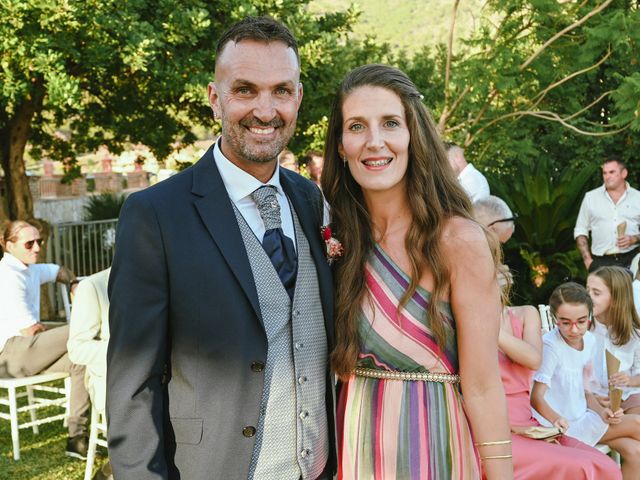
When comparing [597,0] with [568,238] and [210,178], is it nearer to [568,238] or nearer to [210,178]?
[568,238]

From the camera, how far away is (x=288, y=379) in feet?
7.20

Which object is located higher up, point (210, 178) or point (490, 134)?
point (490, 134)

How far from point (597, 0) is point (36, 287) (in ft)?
22.6

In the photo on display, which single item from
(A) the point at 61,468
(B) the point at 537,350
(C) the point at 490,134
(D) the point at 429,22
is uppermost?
(D) the point at 429,22

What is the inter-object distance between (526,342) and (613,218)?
534 centimetres

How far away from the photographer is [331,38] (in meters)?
10.6

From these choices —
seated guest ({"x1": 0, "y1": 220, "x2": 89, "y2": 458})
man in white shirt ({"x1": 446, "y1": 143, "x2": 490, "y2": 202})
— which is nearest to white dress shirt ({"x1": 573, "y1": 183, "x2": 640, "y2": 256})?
man in white shirt ({"x1": 446, "y1": 143, "x2": 490, "y2": 202})

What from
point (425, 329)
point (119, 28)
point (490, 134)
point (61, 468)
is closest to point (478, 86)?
point (490, 134)

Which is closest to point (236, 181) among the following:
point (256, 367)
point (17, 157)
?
point (256, 367)

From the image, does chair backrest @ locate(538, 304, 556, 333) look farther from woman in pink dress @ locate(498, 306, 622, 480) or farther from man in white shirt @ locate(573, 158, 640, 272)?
man in white shirt @ locate(573, 158, 640, 272)

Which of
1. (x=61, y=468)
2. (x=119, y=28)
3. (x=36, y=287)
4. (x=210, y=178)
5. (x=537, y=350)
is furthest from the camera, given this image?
(x=119, y=28)

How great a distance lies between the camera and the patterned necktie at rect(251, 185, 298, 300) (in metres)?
2.25

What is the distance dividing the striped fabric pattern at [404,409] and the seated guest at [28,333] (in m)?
4.20

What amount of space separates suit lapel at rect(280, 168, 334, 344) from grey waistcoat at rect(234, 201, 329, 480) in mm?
50
